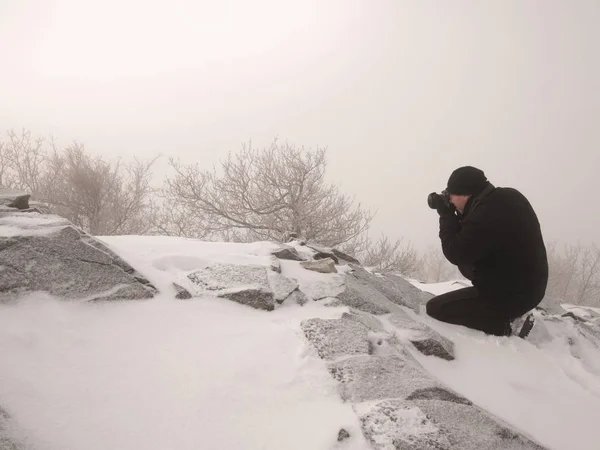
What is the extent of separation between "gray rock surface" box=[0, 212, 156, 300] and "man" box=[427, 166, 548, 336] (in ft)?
7.85

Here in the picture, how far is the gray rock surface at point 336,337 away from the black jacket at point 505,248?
1190 mm

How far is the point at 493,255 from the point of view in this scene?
2709mm

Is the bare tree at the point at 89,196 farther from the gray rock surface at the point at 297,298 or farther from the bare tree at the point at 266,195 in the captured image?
the gray rock surface at the point at 297,298

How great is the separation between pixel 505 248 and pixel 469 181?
61 centimetres

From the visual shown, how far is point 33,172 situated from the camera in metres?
14.2

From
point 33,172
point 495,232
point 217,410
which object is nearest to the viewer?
point 217,410

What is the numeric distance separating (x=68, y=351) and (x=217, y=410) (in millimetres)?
767

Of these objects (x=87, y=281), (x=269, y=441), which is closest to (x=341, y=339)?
(x=269, y=441)

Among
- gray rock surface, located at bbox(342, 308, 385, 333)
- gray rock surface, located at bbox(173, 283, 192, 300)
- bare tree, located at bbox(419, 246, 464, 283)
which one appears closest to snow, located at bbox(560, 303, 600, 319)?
gray rock surface, located at bbox(342, 308, 385, 333)

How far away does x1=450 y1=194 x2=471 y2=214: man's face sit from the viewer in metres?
2.96

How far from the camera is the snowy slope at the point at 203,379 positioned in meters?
1.26

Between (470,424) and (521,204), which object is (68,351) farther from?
(521,204)

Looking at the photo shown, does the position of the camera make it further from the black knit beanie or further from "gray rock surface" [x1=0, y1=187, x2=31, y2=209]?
"gray rock surface" [x1=0, y1=187, x2=31, y2=209]

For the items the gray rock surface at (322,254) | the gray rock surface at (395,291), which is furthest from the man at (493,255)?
the gray rock surface at (322,254)
